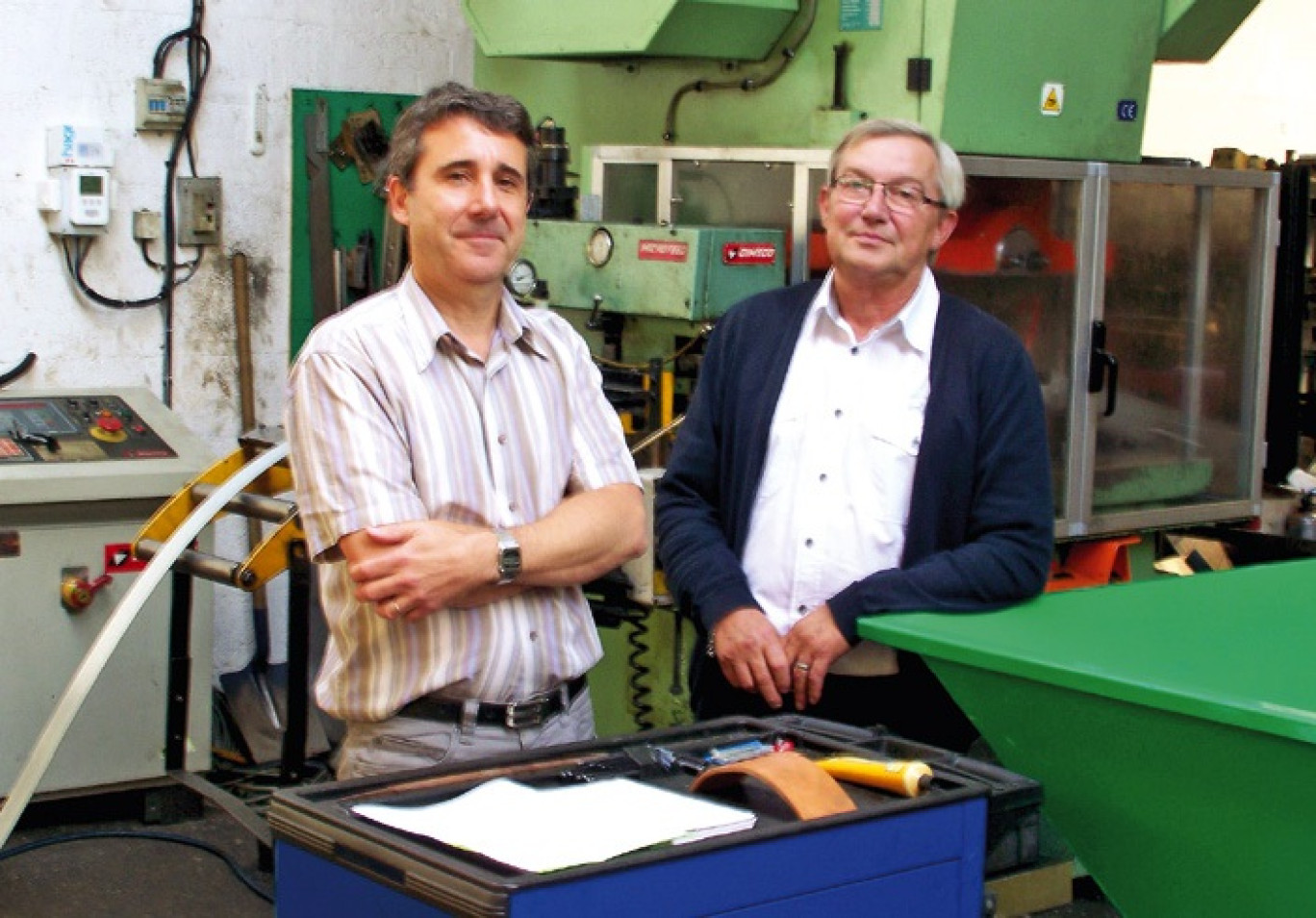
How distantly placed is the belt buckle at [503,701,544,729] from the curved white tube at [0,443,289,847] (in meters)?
1.26

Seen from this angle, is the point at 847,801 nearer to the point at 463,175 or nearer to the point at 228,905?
the point at 463,175

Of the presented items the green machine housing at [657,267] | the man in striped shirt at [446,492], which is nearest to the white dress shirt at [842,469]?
the man in striped shirt at [446,492]

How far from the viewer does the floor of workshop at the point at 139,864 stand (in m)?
3.29

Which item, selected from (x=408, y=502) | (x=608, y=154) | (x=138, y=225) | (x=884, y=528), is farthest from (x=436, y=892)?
(x=138, y=225)

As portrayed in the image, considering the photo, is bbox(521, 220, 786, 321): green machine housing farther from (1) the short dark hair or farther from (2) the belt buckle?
(2) the belt buckle

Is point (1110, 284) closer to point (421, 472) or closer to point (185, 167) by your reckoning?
point (185, 167)

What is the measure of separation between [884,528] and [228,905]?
1790 mm

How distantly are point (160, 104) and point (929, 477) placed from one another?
2.50 meters

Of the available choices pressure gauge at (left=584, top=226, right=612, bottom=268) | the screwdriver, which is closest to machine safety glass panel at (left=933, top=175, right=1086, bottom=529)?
pressure gauge at (left=584, top=226, right=612, bottom=268)

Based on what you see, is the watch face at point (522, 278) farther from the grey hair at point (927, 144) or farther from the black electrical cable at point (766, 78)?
the grey hair at point (927, 144)

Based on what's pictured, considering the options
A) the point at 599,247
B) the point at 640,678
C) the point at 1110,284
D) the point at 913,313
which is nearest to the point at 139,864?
the point at 640,678

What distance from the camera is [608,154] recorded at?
3732 millimetres

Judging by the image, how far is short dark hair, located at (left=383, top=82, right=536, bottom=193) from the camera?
1.86 meters

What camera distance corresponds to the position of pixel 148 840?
3.61m
